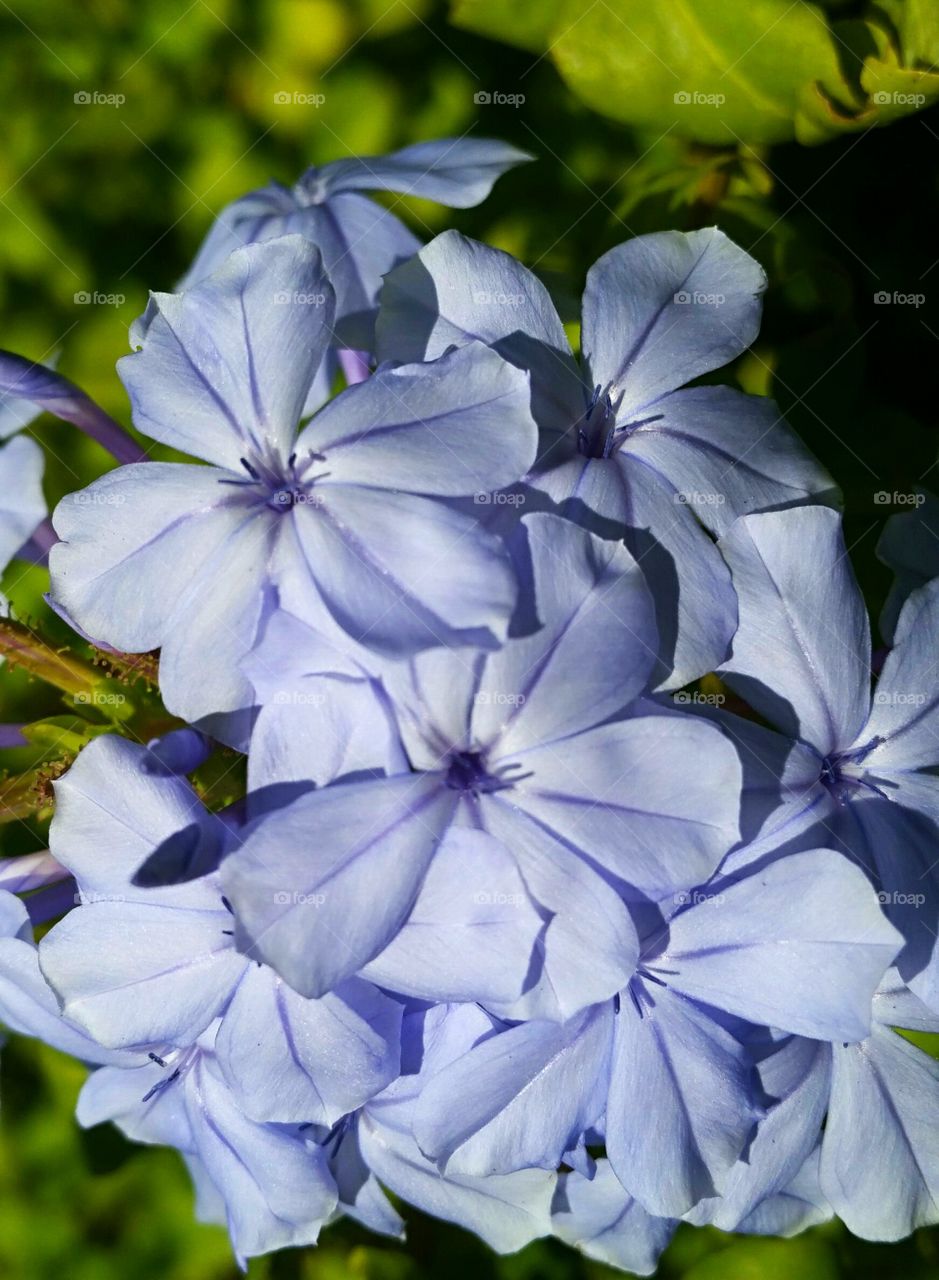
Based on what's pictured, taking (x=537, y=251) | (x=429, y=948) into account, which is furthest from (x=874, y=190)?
(x=429, y=948)

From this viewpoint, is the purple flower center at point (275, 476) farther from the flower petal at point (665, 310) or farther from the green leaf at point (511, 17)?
the green leaf at point (511, 17)

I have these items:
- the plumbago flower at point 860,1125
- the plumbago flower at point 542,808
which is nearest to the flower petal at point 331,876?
the plumbago flower at point 542,808

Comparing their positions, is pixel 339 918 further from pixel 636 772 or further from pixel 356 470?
pixel 356 470

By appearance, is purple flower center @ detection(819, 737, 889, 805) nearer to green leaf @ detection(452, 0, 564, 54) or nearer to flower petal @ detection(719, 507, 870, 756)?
flower petal @ detection(719, 507, 870, 756)

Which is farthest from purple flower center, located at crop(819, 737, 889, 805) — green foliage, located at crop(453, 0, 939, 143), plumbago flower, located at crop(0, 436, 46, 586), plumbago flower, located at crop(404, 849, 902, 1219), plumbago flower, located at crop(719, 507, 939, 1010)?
plumbago flower, located at crop(0, 436, 46, 586)

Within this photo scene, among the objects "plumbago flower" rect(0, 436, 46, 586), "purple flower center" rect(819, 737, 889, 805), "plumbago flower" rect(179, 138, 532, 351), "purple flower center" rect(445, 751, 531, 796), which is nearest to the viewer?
"purple flower center" rect(445, 751, 531, 796)

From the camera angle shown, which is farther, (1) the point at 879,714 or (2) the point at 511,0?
(2) the point at 511,0
